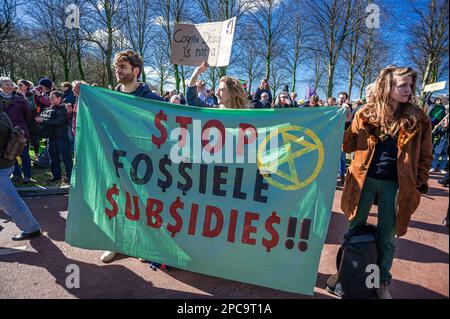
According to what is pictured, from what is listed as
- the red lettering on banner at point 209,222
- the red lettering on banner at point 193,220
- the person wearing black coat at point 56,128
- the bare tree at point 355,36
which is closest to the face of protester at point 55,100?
the person wearing black coat at point 56,128

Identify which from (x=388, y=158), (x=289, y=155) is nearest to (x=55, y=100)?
(x=289, y=155)

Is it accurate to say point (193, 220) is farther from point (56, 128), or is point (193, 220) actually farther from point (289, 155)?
point (56, 128)

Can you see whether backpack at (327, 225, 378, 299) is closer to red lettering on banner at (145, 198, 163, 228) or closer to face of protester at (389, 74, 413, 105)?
face of protester at (389, 74, 413, 105)

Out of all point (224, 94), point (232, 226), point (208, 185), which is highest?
point (224, 94)

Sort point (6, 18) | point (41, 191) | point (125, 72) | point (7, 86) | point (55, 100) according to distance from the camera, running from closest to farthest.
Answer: point (125, 72)
point (7, 86)
point (41, 191)
point (55, 100)
point (6, 18)

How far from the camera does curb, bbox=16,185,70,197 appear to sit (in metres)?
5.23

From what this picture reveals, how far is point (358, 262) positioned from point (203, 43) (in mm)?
2851

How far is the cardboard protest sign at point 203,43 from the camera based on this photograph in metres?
3.19

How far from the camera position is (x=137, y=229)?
2746mm

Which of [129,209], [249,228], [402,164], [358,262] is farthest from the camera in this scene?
[129,209]

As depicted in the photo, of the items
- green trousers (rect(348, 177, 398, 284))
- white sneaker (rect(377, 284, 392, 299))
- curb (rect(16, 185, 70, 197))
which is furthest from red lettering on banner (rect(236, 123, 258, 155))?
curb (rect(16, 185, 70, 197))

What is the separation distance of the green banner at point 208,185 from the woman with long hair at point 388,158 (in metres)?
0.27

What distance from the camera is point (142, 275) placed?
9.21 feet

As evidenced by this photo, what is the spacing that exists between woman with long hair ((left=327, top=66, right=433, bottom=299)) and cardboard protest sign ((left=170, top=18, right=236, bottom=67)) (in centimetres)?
160
